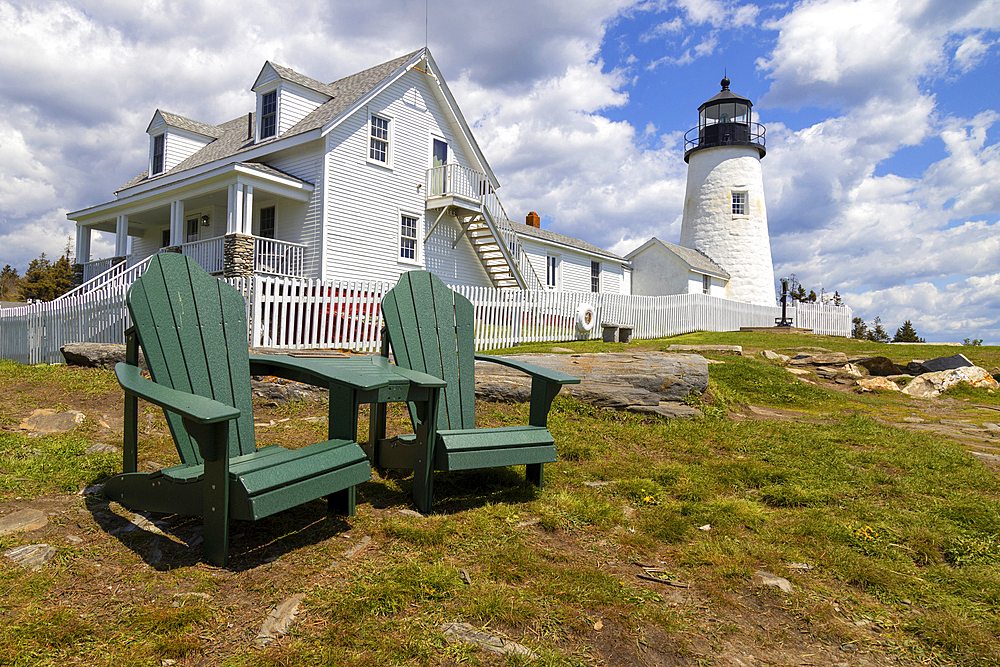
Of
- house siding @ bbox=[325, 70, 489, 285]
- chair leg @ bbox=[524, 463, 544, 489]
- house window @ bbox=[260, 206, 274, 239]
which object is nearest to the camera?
chair leg @ bbox=[524, 463, 544, 489]

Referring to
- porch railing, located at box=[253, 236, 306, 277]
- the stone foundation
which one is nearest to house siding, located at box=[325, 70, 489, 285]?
porch railing, located at box=[253, 236, 306, 277]

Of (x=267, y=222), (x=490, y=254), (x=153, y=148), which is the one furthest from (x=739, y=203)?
(x=153, y=148)

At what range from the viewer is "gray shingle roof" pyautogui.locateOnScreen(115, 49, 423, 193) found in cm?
1524

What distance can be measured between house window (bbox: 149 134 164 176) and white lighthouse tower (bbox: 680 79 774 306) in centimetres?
2344

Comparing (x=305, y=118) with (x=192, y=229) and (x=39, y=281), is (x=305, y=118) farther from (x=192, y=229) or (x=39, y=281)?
(x=39, y=281)

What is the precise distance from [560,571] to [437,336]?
179cm

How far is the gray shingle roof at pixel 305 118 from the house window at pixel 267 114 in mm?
519

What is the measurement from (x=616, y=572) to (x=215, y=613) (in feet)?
5.14

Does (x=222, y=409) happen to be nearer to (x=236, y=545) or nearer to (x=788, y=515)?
(x=236, y=545)

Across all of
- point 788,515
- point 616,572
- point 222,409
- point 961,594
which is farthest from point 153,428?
point 961,594

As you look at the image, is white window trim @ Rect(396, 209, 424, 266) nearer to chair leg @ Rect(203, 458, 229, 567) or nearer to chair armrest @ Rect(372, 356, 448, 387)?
chair armrest @ Rect(372, 356, 448, 387)

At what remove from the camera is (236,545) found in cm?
254

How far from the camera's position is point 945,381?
9.34m

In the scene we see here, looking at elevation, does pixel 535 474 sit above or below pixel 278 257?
below
